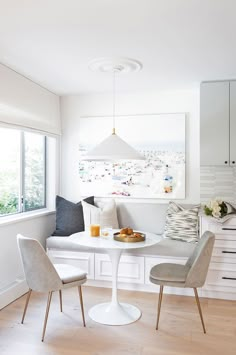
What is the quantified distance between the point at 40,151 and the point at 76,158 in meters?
0.50

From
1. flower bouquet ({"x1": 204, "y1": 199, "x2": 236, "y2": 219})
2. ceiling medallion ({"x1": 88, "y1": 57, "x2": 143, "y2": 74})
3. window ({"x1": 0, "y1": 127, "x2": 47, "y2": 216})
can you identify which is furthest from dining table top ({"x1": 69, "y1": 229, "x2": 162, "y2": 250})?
ceiling medallion ({"x1": 88, "y1": 57, "x2": 143, "y2": 74})

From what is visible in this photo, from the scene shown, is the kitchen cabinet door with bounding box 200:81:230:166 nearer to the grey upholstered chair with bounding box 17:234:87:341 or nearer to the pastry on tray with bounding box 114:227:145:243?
the pastry on tray with bounding box 114:227:145:243

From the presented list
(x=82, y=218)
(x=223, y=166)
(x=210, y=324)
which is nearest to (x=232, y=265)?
(x=210, y=324)

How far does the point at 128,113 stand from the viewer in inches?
167

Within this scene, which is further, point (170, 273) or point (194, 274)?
point (170, 273)

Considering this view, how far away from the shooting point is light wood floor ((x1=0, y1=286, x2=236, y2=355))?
Answer: 7.88 ft

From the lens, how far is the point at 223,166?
12.4 feet

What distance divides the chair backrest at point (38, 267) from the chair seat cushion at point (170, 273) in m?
0.83

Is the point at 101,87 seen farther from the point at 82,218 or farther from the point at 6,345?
the point at 6,345

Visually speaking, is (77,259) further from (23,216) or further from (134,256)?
(23,216)

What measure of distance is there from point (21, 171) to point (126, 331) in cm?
212

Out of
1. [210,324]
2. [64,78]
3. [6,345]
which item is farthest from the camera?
[64,78]

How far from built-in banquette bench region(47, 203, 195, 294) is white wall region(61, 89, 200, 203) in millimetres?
511

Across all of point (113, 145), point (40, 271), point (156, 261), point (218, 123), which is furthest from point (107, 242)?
point (218, 123)
